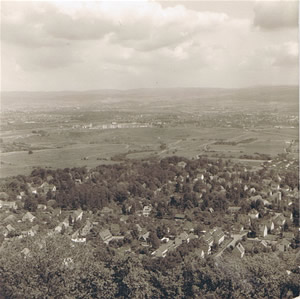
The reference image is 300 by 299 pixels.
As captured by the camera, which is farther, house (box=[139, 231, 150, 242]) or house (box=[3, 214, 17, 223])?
house (box=[3, 214, 17, 223])

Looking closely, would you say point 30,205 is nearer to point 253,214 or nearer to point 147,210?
point 147,210

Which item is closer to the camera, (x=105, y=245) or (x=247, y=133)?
(x=105, y=245)

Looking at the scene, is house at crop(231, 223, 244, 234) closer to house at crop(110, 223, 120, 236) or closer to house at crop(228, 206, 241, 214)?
house at crop(228, 206, 241, 214)

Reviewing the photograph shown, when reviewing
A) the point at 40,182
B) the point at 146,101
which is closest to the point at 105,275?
the point at 40,182

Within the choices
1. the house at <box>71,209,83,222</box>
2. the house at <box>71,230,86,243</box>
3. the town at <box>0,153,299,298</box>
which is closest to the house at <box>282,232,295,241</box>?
the town at <box>0,153,299,298</box>

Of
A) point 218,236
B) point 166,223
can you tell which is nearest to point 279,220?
point 218,236

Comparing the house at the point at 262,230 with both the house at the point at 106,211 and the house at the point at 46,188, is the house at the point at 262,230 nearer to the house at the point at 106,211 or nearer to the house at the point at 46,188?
the house at the point at 106,211

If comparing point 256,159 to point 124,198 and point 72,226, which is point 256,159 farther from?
point 72,226
